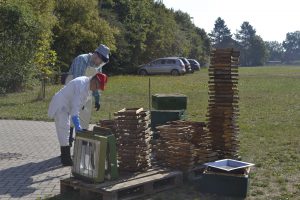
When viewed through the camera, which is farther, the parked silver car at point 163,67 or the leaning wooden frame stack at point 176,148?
the parked silver car at point 163,67

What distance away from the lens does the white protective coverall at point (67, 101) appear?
24.7 ft

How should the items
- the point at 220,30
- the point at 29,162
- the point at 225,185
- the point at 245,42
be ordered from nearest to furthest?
the point at 225,185 < the point at 29,162 < the point at 245,42 < the point at 220,30

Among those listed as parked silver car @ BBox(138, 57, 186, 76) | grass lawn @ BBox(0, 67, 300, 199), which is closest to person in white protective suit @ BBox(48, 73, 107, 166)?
grass lawn @ BBox(0, 67, 300, 199)

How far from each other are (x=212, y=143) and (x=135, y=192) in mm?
2231

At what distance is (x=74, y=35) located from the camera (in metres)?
33.4

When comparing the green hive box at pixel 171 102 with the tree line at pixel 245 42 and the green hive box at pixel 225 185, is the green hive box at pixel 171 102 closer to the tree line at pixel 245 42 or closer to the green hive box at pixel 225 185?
the green hive box at pixel 225 185

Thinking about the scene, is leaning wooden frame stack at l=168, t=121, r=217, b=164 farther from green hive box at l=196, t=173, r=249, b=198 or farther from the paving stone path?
the paving stone path

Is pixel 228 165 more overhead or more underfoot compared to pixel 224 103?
more underfoot

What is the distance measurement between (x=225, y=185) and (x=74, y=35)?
27.7 m

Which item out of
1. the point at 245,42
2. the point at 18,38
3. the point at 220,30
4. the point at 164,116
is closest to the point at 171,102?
the point at 164,116

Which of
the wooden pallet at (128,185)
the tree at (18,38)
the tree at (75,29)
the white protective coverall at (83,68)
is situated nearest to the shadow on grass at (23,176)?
the wooden pallet at (128,185)

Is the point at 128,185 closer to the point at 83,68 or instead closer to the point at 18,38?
the point at 83,68

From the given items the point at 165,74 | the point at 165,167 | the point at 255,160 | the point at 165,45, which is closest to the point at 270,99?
the point at 255,160

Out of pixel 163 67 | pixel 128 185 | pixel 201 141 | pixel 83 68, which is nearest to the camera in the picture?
pixel 128 185
